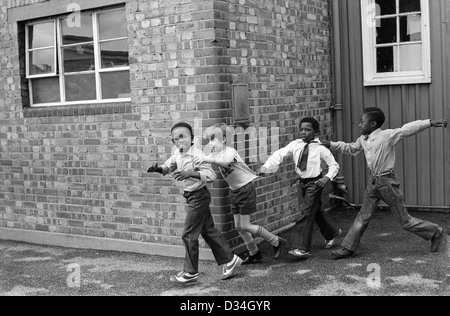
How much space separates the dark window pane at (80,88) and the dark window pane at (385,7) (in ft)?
13.8

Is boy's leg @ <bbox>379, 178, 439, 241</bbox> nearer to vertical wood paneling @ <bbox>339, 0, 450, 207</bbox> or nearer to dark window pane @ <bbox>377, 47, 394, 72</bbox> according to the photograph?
vertical wood paneling @ <bbox>339, 0, 450, 207</bbox>

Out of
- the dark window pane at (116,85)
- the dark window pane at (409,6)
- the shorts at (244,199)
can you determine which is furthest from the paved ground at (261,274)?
the dark window pane at (409,6)

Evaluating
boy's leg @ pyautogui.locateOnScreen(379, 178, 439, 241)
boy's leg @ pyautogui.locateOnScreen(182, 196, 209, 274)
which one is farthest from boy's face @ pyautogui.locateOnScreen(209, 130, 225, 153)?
boy's leg @ pyautogui.locateOnScreen(379, 178, 439, 241)

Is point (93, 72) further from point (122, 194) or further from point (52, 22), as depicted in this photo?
point (122, 194)

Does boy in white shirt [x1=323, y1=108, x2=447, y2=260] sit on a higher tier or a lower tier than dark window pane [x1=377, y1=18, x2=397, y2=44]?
lower

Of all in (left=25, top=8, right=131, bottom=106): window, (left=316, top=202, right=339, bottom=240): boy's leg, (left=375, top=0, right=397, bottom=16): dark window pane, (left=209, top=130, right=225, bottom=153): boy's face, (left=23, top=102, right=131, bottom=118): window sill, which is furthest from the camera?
(left=375, top=0, right=397, bottom=16): dark window pane

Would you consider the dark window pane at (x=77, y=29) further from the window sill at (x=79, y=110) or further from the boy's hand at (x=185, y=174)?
the boy's hand at (x=185, y=174)

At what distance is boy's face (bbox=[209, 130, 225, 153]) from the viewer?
6.38m

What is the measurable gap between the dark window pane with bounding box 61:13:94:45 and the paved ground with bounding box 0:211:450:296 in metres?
2.68

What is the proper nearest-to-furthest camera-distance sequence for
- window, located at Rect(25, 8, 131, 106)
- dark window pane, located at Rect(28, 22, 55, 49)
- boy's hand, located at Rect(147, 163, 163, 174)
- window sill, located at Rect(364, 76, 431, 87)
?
1. boy's hand, located at Rect(147, 163, 163, 174)
2. window, located at Rect(25, 8, 131, 106)
3. dark window pane, located at Rect(28, 22, 55, 49)
4. window sill, located at Rect(364, 76, 431, 87)

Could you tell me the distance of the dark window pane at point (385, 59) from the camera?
916cm

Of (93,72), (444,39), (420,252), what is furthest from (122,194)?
(444,39)

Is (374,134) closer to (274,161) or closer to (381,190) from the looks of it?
(381,190)

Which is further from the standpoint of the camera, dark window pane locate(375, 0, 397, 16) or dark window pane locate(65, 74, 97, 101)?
dark window pane locate(375, 0, 397, 16)
